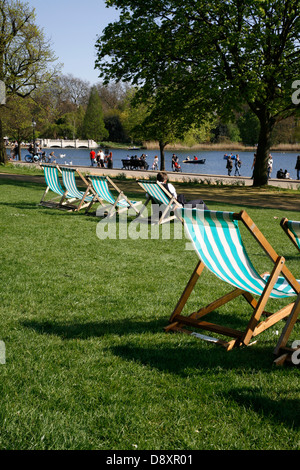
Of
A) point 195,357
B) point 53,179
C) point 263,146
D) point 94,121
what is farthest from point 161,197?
point 94,121

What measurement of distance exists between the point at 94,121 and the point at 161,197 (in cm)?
9584

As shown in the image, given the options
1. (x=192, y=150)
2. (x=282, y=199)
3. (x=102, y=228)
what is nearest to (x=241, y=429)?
(x=102, y=228)

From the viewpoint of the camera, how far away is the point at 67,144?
95125 millimetres

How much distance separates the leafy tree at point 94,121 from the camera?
3996 inches

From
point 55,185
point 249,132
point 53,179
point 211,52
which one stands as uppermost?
point 249,132

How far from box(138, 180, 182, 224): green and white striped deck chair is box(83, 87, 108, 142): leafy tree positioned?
95252 mm

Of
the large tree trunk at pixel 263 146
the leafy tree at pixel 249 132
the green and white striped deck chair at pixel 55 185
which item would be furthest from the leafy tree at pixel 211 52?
the leafy tree at pixel 249 132

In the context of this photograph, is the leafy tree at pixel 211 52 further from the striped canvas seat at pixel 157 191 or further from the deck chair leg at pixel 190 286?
the deck chair leg at pixel 190 286

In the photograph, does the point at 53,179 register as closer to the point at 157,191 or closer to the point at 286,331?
the point at 157,191

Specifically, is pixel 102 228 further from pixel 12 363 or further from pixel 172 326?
pixel 12 363

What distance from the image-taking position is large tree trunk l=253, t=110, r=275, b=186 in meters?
20.3
